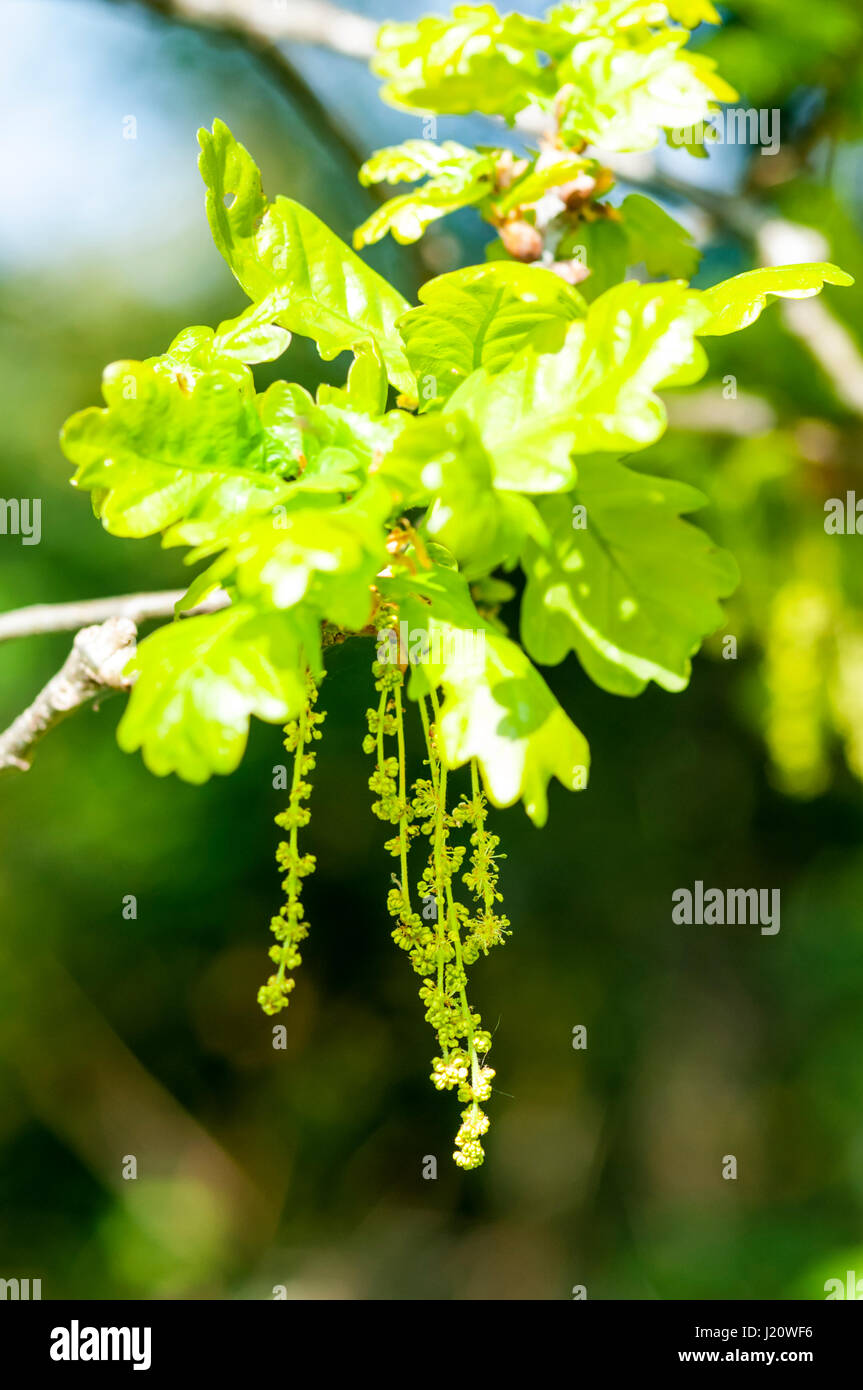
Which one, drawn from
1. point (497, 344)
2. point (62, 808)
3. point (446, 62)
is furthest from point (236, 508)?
point (62, 808)

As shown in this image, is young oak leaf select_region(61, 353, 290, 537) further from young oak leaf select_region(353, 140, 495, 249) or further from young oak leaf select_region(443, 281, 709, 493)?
young oak leaf select_region(353, 140, 495, 249)

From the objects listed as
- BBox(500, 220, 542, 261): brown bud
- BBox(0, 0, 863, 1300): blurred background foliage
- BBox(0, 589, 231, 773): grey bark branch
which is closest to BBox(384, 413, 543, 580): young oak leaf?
BBox(0, 589, 231, 773): grey bark branch

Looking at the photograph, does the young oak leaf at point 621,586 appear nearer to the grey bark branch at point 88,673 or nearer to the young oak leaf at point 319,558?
the young oak leaf at point 319,558

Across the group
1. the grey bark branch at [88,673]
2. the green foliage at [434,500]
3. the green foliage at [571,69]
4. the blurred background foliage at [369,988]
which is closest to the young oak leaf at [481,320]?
the green foliage at [434,500]

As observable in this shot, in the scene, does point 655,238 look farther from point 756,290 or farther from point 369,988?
point 369,988

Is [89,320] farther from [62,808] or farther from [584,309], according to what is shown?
[584,309]
